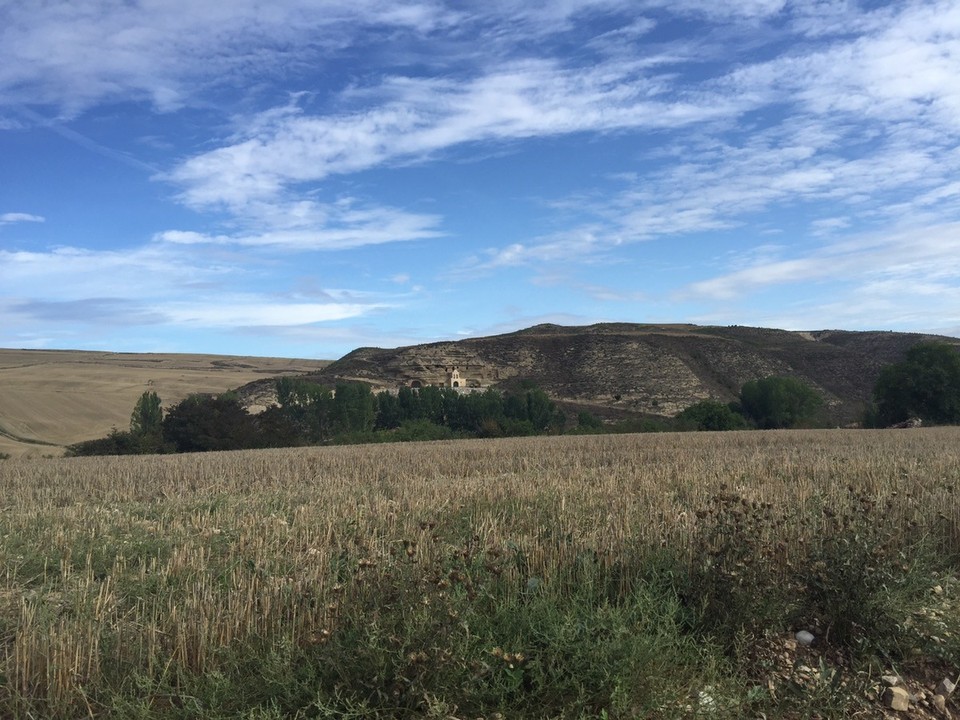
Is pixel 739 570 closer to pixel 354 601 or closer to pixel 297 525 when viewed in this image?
pixel 354 601

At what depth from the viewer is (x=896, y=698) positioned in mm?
4434

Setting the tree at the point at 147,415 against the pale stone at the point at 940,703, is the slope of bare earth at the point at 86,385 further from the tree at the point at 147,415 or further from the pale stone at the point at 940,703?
the pale stone at the point at 940,703

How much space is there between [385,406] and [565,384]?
1242 inches

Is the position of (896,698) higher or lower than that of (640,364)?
lower

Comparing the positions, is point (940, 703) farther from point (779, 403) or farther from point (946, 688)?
point (779, 403)

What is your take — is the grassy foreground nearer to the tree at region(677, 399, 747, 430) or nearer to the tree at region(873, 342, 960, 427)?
the tree at region(677, 399, 747, 430)

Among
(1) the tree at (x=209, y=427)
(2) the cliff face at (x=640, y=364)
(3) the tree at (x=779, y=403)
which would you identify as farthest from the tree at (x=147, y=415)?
Result: (3) the tree at (x=779, y=403)

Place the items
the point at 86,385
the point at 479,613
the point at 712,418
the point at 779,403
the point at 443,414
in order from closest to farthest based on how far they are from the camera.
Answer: the point at 479,613 < the point at 712,418 < the point at 779,403 < the point at 443,414 < the point at 86,385

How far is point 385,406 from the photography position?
67.2 metres

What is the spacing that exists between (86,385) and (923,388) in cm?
9879

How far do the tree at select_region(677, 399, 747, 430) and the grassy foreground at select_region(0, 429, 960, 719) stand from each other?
51062 millimetres

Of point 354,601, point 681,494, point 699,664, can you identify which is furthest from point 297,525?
point 681,494

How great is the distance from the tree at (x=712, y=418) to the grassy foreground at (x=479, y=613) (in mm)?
51062

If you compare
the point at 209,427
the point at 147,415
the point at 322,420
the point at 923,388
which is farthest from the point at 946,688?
the point at 923,388
